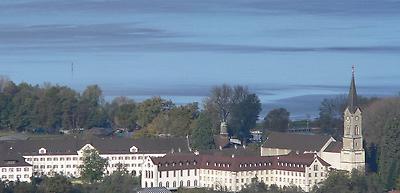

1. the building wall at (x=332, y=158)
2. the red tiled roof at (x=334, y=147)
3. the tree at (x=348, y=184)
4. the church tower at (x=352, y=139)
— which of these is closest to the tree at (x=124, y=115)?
the red tiled roof at (x=334, y=147)

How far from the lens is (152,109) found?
210 ft

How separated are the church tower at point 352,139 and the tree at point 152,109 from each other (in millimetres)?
8988

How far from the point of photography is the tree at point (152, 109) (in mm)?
63906

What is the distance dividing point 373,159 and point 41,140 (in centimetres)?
860

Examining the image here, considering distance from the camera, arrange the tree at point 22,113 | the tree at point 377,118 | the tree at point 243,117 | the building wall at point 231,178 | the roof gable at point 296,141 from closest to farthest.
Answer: the building wall at point 231,178
the roof gable at point 296,141
the tree at point 377,118
the tree at point 243,117
the tree at point 22,113

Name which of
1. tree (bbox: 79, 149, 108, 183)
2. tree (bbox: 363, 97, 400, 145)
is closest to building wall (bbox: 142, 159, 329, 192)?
tree (bbox: 79, 149, 108, 183)

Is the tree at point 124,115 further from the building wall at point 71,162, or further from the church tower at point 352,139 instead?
the church tower at point 352,139

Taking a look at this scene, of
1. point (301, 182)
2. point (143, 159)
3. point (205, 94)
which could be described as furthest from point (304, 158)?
point (205, 94)

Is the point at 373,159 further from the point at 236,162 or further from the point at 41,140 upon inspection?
the point at 41,140

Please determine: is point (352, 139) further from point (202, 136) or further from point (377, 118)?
point (202, 136)

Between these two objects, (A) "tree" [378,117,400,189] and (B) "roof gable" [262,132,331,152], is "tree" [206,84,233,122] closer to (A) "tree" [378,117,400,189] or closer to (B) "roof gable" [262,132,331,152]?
(B) "roof gable" [262,132,331,152]

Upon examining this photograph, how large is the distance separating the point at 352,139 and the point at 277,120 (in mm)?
8608

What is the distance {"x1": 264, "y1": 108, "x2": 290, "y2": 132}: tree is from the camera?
6384 centimetres

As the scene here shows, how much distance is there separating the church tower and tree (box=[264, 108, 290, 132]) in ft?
25.5
